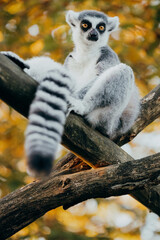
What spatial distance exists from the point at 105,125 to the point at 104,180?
1217 mm

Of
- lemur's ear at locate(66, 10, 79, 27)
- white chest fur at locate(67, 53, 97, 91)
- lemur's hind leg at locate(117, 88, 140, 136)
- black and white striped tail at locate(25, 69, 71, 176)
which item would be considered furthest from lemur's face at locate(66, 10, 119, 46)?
black and white striped tail at locate(25, 69, 71, 176)

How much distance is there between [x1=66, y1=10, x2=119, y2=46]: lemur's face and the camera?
236 inches

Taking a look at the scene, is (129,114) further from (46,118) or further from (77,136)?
(46,118)

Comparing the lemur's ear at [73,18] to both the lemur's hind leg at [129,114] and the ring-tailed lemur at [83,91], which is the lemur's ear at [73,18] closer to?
the ring-tailed lemur at [83,91]

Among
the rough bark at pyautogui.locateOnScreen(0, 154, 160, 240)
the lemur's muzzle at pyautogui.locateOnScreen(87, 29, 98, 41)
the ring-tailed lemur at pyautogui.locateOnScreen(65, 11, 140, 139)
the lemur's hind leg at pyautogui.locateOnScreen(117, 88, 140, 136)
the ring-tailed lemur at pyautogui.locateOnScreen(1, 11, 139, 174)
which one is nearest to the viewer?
the ring-tailed lemur at pyautogui.locateOnScreen(1, 11, 139, 174)

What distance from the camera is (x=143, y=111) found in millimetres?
5414

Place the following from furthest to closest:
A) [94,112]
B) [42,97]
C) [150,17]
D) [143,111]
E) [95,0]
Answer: [150,17]
[95,0]
[143,111]
[94,112]
[42,97]

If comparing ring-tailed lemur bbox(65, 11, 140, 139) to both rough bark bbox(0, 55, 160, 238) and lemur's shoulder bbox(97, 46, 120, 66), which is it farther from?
rough bark bbox(0, 55, 160, 238)

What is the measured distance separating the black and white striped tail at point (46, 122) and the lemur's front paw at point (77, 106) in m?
0.74

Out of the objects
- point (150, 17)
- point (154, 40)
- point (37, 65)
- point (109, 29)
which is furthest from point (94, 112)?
point (150, 17)

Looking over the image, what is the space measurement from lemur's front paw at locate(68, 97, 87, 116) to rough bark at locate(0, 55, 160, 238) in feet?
0.41

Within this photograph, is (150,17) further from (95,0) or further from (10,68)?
(10,68)

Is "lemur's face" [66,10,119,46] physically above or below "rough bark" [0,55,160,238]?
above

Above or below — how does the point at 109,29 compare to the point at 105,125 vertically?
above
